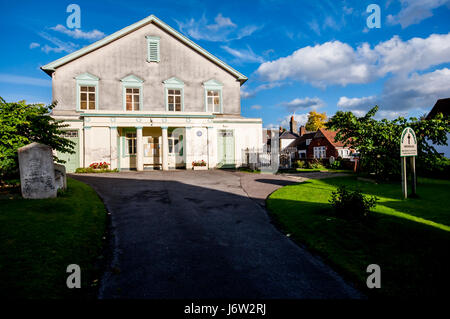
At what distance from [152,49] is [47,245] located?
70.1 feet

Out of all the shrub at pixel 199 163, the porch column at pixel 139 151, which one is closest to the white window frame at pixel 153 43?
the porch column at pixel 139 151

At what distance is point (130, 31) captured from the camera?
22.3 meters

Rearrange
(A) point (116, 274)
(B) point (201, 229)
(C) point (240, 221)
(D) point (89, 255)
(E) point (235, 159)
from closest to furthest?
(A) point (116, 274) < (D) point (89, 255) < (B) point (201, 229) < (C) point (240, 221) < (E) point (235, 159)

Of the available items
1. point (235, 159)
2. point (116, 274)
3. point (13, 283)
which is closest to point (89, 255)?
point (116, 274)

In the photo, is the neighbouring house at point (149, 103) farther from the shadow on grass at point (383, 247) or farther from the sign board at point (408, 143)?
the shadow on grass at point (383, 247)

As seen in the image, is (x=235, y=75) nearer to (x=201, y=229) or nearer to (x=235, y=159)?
(x=235, y=159)

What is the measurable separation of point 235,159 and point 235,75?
8.23 m

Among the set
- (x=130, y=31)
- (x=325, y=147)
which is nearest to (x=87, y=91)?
(x=130, y=31)

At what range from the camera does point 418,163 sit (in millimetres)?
13234

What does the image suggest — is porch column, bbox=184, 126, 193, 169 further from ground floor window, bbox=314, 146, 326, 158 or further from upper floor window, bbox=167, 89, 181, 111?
ground floor window, bbox=314, 146, 326, 158

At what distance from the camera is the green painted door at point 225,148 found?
2277 cm

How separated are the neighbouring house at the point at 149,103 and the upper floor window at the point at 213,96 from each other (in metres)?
0.09

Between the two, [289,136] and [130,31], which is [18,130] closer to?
[130,31]
